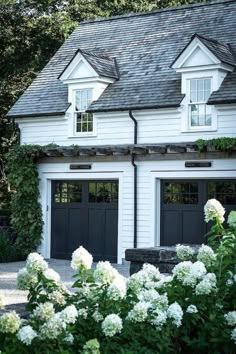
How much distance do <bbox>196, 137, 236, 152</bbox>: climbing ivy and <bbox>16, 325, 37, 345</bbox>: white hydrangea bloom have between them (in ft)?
39.9

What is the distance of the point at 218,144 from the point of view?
52.4 feet

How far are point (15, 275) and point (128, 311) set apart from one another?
1052cm

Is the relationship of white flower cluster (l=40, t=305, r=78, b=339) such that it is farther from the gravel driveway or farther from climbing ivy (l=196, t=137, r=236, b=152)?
climbing ivy (l=196, t=137, r=236, b=152)

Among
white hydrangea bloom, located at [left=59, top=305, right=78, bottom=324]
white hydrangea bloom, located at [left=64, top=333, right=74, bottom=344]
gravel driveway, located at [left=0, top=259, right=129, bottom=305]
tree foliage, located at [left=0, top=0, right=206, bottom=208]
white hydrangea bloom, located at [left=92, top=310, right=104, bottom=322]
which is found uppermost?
tree foliage, located at [left=0, top=0, right=206, bottom=208]

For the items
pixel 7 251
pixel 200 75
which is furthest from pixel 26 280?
pixel 7 251

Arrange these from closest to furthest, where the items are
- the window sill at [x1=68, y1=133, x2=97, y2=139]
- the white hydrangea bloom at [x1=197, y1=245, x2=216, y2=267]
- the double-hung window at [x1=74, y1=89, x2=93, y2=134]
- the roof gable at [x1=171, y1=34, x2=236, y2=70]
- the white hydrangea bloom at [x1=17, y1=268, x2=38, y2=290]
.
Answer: the white hydrangea bloom at [x1=17, y1=268, x2=38, y2=290] → the white hydrangea bloom at [x1=197, y1=245, x2=216, y2=267] → the roof gable at [x1=171, y1=34, x2=236, y2=70] → the window sill at [x1=68, y1=133, x2=97, y2=139] → the double-hung window at [x1=74, y1=89, x2=93, y2=134]

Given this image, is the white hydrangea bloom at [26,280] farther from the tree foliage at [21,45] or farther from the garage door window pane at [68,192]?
the tree foliage at [21,45]

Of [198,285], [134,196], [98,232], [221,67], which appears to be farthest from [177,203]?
[198,285]

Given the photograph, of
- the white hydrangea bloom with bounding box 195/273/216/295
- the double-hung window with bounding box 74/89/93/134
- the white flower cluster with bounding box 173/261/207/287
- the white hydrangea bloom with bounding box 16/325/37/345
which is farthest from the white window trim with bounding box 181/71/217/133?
the white hydrangea bloom with bounding box 16/325/37/345

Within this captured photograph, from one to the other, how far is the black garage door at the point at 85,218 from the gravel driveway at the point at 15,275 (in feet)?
2.45

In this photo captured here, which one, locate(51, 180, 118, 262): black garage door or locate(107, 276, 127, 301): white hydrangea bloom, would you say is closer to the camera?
locate(107, 276, 127, 301): white hydrangea bloom

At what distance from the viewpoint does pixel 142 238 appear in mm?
17594

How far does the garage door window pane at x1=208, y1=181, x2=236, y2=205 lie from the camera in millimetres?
16531

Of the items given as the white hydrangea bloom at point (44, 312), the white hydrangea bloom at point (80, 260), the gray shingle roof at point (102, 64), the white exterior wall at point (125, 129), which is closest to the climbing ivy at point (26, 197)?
the white exterior wall at point (125, 129)
